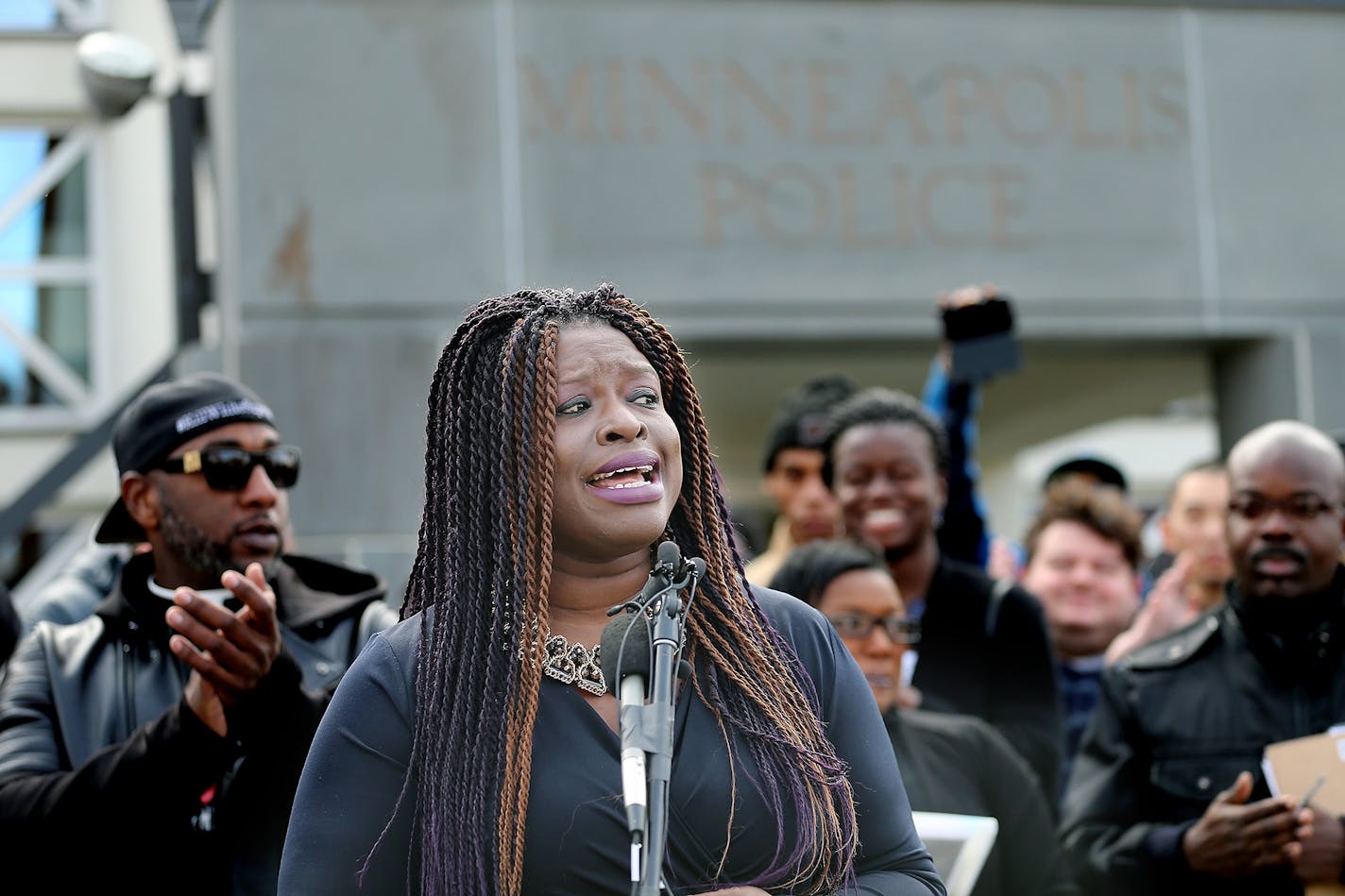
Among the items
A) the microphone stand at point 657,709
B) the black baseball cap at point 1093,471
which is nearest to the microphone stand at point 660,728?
the microphone stand at point 657,709

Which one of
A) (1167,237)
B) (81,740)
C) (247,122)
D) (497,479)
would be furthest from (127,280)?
(497,479)

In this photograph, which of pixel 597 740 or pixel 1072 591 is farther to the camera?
pixel 1072 591

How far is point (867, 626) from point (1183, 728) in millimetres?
908

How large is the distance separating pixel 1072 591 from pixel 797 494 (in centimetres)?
108

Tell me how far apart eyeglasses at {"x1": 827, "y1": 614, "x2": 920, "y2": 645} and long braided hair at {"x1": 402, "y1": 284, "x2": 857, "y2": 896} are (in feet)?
5.72

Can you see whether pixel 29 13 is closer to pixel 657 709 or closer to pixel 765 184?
pixel 765 184

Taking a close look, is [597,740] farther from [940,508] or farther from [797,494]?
[797,494]

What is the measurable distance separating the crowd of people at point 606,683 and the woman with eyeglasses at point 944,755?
10 mm

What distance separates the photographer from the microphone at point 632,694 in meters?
2.12

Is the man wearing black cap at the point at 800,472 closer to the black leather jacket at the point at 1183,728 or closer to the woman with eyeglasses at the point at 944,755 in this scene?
the woman with eyeglasses at the point at 944,755

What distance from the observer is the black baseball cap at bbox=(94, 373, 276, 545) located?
4.08 m

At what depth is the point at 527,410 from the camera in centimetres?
257

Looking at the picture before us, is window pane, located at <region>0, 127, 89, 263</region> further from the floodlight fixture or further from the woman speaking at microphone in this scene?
the woman speaking at microphone

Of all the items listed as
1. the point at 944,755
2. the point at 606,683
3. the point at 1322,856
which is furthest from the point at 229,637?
the point at 1322,856
